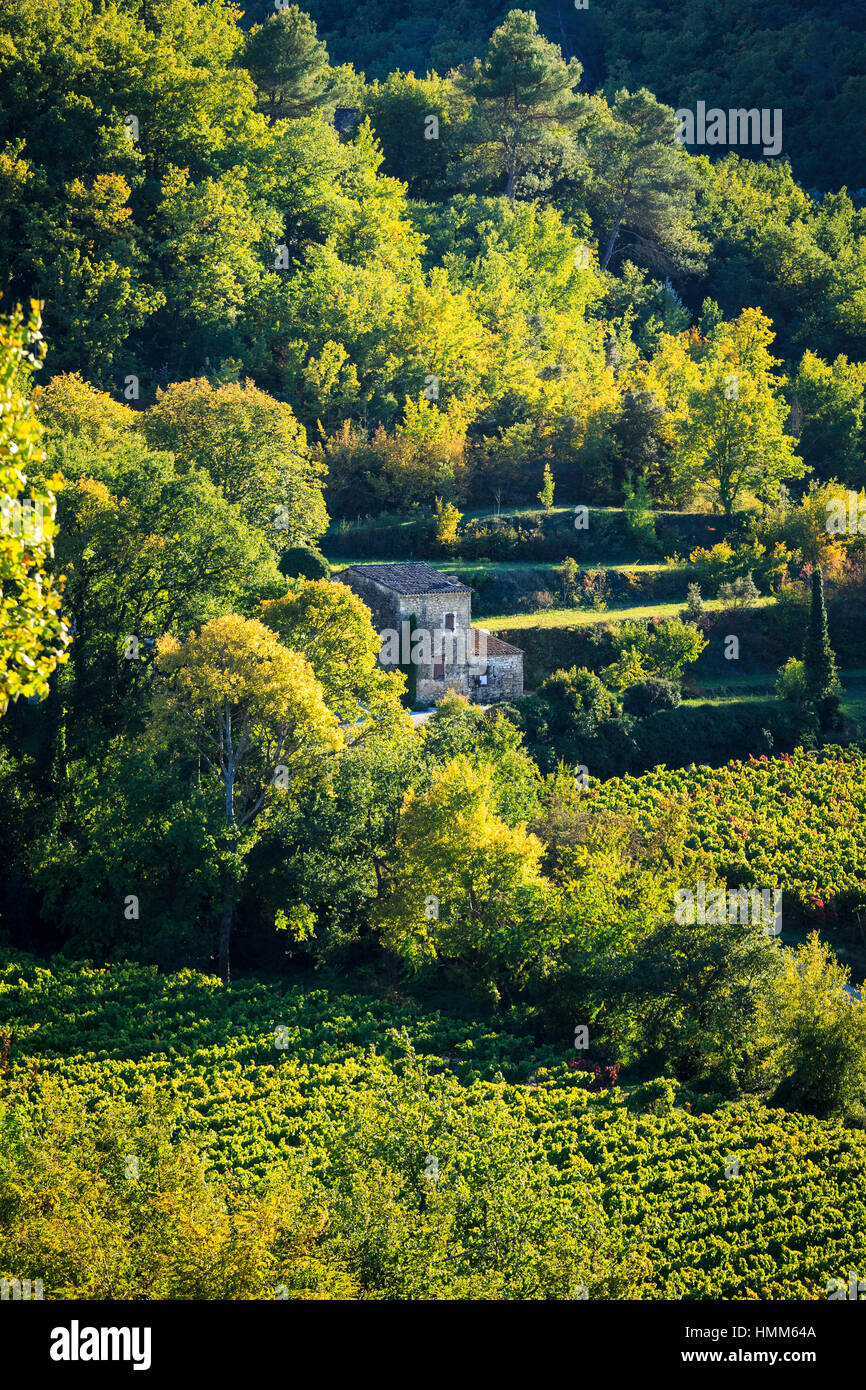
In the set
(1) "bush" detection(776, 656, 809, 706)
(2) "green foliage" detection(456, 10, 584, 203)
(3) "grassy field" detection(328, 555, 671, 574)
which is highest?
(2) "green foliage" detection(456, 10, 584, 203)

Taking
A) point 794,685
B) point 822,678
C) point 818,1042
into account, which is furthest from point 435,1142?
point 822,678

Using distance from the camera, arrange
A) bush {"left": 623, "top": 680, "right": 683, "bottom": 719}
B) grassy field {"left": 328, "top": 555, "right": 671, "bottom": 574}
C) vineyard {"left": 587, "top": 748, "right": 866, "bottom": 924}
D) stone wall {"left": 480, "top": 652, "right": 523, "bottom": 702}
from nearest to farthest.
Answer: vineyard {"left": 587, "top": 748, "right": 866, "bottom": 924}
stone wall {"left": 480, "top": 652, "right": 523, "bottom": 702}
bush {"left": 623, "top": 680, "right": 683, "bottom": 719}
grassy field {"left": 328, "top": 555, "right": 671, "bottom": 574}

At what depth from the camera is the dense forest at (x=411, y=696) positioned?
2112 centimetres

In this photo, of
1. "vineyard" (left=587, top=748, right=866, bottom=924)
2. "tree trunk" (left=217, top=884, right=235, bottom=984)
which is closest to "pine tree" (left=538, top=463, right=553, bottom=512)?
"vineyard" (left=587, top=748, right=866, bottom=924)

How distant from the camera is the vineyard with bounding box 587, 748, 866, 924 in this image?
40.7 meters

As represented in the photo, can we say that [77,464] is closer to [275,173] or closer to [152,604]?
[152,604]

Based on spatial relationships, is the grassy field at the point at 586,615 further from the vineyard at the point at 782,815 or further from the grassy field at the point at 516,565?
the vineyard at the point at 782,815

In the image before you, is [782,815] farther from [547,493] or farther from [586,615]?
[547,493]

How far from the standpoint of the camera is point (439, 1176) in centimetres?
2023

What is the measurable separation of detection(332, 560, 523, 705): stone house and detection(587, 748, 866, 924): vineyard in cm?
494

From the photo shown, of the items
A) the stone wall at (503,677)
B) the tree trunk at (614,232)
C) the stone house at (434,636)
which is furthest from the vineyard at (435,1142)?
the tree trunk at (614,232)

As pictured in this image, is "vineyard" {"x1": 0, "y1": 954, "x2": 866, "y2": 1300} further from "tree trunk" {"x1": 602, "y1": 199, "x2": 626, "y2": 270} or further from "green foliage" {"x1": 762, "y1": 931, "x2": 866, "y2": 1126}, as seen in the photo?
"tree trunk" {"x1": 602, "y1": 199, "x2": 626, "y2": 270}

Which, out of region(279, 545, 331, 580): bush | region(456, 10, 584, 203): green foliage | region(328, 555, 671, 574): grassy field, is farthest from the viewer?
region(456, 10, 584, 203): green foliage

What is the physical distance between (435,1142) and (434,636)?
25750mm
